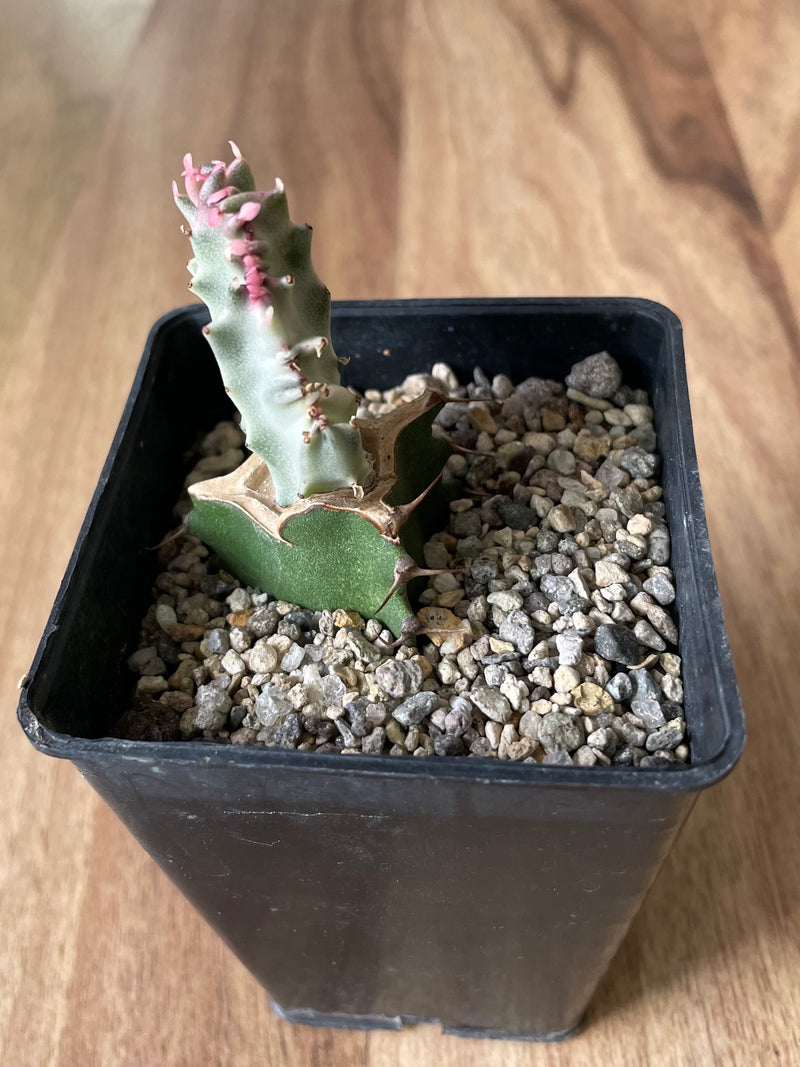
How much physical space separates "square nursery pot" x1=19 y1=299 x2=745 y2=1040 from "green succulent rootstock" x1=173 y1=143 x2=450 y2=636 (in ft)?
0.26

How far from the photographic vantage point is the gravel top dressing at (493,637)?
0.47 m

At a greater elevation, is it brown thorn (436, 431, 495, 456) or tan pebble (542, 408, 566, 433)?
brown thorn (436, 431, 495, 456)

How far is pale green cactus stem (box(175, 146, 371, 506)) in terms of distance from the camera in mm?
391

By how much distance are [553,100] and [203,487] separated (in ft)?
2.47

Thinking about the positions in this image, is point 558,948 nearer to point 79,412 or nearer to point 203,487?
point 203,487

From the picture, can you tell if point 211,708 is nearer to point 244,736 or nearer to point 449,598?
point 244,736

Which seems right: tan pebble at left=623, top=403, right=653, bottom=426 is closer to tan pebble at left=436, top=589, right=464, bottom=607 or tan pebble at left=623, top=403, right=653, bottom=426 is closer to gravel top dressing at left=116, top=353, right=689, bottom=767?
gravel top dressing at left=116, top=353, right=689, bottom=767

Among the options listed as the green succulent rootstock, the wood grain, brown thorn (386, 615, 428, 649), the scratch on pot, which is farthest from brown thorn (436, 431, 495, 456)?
the wood grain

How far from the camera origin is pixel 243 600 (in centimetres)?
54

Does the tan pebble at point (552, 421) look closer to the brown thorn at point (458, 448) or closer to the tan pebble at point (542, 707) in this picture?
the brown thorn at point (458, 448)

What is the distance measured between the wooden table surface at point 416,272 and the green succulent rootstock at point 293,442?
1.01 feet

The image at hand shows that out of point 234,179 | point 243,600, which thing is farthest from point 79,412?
point 234,179

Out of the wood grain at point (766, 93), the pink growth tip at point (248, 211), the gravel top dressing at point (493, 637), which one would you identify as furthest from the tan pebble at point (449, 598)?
the wood grain at point (766, 93)

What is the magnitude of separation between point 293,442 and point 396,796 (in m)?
0.15
